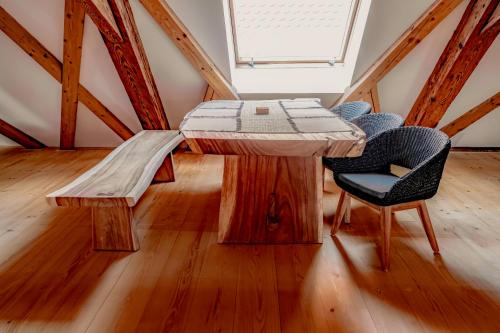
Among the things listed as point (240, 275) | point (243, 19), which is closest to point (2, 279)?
point (240, 275)

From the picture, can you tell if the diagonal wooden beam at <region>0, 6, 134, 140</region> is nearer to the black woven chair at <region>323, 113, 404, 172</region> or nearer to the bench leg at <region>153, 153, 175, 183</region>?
the bench leg at <region>153, 153, 175, 183</region>

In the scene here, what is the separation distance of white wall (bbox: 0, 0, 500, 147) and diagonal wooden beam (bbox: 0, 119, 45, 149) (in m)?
0.07

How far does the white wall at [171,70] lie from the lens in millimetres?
2779

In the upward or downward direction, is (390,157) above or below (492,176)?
above

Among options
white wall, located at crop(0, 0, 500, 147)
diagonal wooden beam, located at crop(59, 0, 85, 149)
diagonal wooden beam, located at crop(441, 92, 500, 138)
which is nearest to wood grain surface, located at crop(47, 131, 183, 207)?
white wall, located at crop(0, 0, 500, 147)

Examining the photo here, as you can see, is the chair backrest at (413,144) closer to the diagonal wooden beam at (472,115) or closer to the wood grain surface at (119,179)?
the wood grain surface at (119,179)

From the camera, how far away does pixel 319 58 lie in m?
3.48

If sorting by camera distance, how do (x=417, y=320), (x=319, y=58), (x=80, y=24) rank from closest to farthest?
1. (x=417, y=320)
2. (x=80, y=24)
3. (x=319, y=58)

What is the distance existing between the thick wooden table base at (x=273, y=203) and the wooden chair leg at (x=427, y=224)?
0.53 metres

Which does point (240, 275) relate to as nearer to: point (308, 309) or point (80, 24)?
point (308, 309)

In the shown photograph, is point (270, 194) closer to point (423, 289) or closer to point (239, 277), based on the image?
point (239, 277)

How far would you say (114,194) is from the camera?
69.1 inches

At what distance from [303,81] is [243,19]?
84 cm

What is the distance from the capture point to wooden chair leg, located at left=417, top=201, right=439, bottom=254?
184 cm
